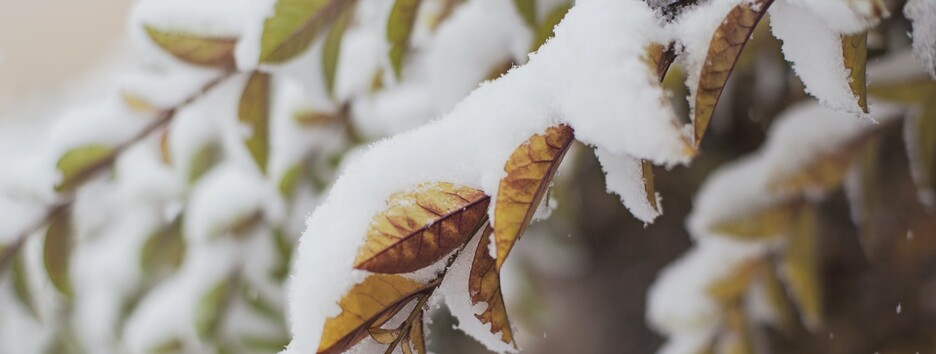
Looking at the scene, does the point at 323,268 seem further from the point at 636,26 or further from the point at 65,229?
the point at 65,229

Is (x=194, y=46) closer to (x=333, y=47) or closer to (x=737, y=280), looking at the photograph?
(x=333, y=47)

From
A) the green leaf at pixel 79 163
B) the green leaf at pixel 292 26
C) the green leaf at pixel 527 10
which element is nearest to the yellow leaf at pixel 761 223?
the green leaf at pixel 527 10

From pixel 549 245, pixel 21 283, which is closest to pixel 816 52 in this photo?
pixel 21 283

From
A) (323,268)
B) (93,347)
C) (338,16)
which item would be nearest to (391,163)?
(323,268)

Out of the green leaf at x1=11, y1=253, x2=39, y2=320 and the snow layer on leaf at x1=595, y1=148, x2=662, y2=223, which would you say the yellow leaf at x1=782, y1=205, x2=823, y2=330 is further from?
the green leaf at x1=11, y1=253, x2=39, y2=320

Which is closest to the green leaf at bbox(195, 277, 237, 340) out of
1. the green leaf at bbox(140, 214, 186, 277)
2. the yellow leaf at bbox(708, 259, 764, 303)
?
the green leaf at bbox(140, 214, 186, 277)

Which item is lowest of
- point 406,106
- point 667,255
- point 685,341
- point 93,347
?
point 667,255
